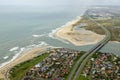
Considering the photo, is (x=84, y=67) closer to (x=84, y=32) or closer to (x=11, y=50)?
(x=11, y=50)

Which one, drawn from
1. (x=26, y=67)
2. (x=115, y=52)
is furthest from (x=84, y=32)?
(x=26, y=67)

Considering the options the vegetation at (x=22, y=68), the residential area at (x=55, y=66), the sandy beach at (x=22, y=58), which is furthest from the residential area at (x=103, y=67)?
the sandy beach at (x=22, y=58)

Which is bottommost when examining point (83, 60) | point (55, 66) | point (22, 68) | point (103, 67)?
point (103, 67)

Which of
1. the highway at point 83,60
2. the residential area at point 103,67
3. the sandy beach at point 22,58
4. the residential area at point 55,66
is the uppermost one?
the sandy beach at point 22,58

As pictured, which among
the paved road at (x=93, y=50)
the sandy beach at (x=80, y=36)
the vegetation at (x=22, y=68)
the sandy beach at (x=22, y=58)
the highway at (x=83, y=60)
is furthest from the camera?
the sandy beach at (x=80, y=36)

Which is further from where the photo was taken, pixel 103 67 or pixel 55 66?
pixel 55 66

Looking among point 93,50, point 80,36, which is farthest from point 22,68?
point 80,36

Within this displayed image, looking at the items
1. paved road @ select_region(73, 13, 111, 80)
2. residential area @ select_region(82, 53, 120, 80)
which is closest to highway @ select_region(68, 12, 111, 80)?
paved road @ select_region(73, 13, 111, 80)

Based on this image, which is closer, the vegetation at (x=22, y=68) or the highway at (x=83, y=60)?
the highway at (x=83, y=60)

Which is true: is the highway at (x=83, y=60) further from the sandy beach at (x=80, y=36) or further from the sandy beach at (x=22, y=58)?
the sandy beach at (x=22, y=58)

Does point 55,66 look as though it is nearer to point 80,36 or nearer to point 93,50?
point 93,50
